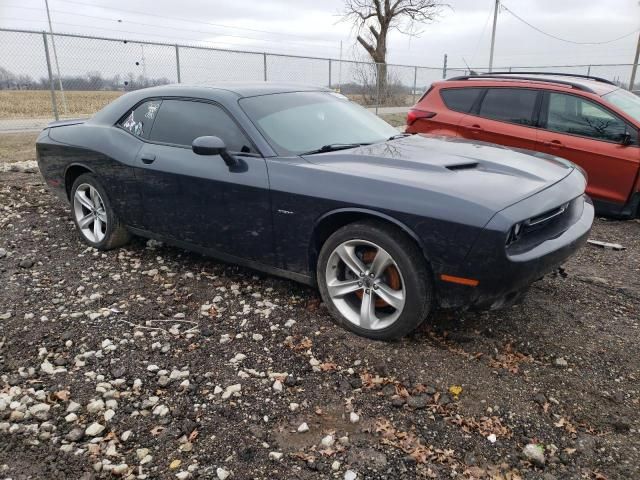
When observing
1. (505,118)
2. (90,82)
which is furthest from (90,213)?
(90,82)

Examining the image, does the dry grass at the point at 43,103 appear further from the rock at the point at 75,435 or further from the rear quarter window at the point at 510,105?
the rock at the point at 75,435

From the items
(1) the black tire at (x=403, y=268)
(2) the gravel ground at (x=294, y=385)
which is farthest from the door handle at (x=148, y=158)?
(1) the black tire at (x=403, y=268)

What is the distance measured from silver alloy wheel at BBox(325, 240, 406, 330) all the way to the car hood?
0.47 m

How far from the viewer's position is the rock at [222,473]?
2170 mm

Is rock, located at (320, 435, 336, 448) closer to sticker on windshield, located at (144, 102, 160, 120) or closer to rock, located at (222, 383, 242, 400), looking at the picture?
rock, located at (222, 383, 242, 400)

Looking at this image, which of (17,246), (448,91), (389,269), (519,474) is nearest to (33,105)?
(17,246)

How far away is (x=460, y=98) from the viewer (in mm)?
6711

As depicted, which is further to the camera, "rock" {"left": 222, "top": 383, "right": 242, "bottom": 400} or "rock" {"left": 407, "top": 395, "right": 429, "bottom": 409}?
"rock" {"left": 222, "top": 383, "right": 242, "bottom": 400}

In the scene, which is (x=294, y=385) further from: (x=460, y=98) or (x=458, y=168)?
(x=460, y=98)

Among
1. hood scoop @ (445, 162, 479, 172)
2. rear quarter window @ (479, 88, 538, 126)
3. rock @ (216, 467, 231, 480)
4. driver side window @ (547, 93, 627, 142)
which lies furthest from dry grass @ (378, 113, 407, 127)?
rock @ (216, 467, 231, 480)

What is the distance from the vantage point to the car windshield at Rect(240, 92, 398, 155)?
3.57 m

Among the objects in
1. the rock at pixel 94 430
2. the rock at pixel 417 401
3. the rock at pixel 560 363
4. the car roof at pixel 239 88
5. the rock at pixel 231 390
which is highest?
the car roof at pixel 239 88

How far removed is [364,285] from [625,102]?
15.7 feet

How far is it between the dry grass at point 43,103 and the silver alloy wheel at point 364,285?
10.8 meters
